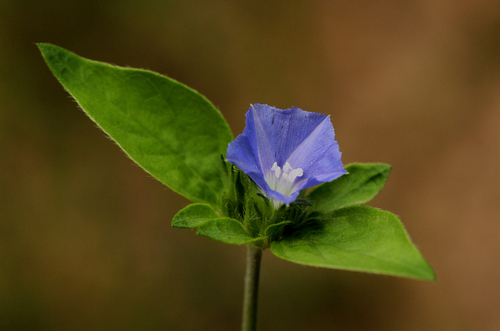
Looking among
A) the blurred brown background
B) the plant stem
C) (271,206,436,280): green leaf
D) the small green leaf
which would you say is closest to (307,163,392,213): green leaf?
(271,206,436,280): green leaf

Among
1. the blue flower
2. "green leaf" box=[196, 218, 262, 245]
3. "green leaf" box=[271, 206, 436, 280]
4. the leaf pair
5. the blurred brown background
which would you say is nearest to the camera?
"green leaf" box=[271, 206, 436, 280]

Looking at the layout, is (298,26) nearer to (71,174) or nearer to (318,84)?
(318,84)

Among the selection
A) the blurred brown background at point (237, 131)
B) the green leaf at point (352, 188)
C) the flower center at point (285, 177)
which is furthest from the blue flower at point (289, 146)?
the blurred brown background at point (237, 131)

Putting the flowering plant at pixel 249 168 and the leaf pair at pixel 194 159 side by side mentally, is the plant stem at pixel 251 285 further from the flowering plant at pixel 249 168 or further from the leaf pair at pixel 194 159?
the leaf pair at pixel 194 159

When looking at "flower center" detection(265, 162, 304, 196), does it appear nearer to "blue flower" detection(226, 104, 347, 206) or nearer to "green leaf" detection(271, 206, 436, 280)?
"blue flower" detection(226, 104, 347, 206)

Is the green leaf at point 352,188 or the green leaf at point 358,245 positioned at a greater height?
the green leaf at point 352,188
